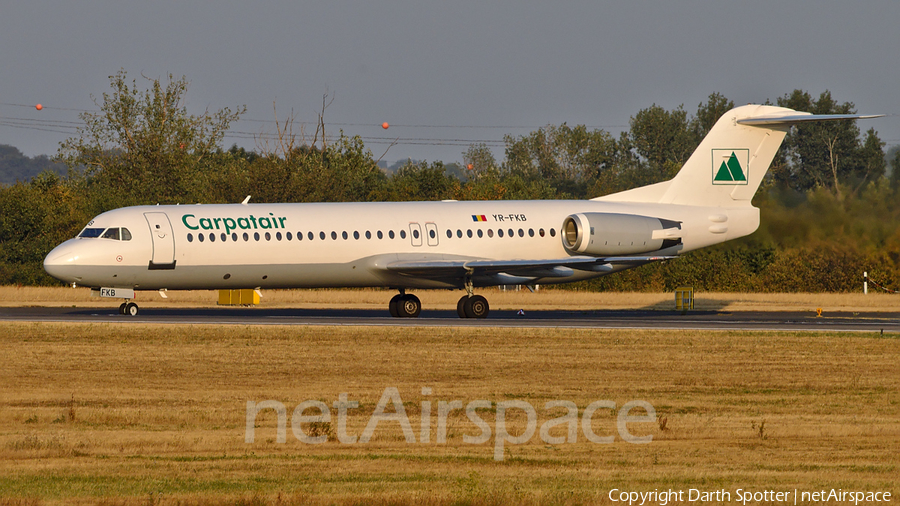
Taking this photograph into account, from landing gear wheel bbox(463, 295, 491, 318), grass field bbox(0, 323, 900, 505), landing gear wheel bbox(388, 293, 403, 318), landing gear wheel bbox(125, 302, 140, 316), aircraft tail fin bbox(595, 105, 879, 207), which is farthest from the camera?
aircraft tail fin bbox(595, 105, 879, 207)

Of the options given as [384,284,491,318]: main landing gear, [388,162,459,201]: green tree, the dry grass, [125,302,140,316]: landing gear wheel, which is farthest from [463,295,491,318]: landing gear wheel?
[388,162,459,201]: green tree

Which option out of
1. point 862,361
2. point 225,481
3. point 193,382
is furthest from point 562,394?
point 862,361

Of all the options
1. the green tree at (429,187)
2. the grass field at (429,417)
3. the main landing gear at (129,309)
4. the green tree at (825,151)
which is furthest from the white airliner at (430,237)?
the green tree at (825,151)

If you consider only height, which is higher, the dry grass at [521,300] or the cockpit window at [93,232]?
the cockpit window at [93,232]

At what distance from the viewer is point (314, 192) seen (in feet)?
209

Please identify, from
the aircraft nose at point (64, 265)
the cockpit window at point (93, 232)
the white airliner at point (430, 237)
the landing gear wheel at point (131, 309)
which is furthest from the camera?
the landing gear wheel at point (131, 309)

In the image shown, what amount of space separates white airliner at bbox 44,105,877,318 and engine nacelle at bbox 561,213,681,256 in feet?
0.15

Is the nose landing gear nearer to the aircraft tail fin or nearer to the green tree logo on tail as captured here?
the aircraft tail fin

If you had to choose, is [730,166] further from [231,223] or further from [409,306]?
[231,223]

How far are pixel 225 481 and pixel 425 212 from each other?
81.2 ft

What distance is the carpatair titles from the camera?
32.6 m

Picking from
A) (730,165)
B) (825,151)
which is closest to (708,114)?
(825,151)

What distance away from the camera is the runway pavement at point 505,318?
3066 cm

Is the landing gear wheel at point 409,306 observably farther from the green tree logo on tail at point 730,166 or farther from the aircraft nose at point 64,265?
the green tree logo on tail at point 730,166
